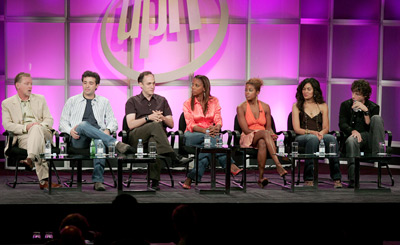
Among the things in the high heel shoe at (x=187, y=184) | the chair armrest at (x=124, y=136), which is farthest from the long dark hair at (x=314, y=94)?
the chair armrest at (x=124, y=136)

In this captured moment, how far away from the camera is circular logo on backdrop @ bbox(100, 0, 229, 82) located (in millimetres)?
8008

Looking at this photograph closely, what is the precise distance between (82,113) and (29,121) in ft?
1.93

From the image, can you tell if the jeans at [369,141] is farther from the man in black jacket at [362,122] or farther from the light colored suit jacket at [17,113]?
the light colored suit jacket at [17,113]

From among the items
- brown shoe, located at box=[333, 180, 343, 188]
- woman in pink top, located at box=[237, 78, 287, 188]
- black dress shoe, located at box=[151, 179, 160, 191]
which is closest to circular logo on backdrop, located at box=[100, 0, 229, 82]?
woman in pink top, located at box=[237, 78, 287, 188]

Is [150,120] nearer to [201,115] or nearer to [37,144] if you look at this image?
[201,115]

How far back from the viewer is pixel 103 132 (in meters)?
6.58

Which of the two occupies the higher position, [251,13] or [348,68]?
[251,13]

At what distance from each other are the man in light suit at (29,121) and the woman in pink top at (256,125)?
2.11 metres

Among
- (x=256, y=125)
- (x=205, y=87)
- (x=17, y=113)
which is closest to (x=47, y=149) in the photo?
(x=17, y=113)

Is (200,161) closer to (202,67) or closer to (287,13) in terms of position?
(202,67)

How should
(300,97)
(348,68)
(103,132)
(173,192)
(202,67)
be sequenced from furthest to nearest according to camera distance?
(348,68), (202,67), (300,97), (103,132), (173,192)

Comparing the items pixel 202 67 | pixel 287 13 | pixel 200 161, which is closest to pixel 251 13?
pixel 287 13

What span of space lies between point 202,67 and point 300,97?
171cm

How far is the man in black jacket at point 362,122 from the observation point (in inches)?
271
